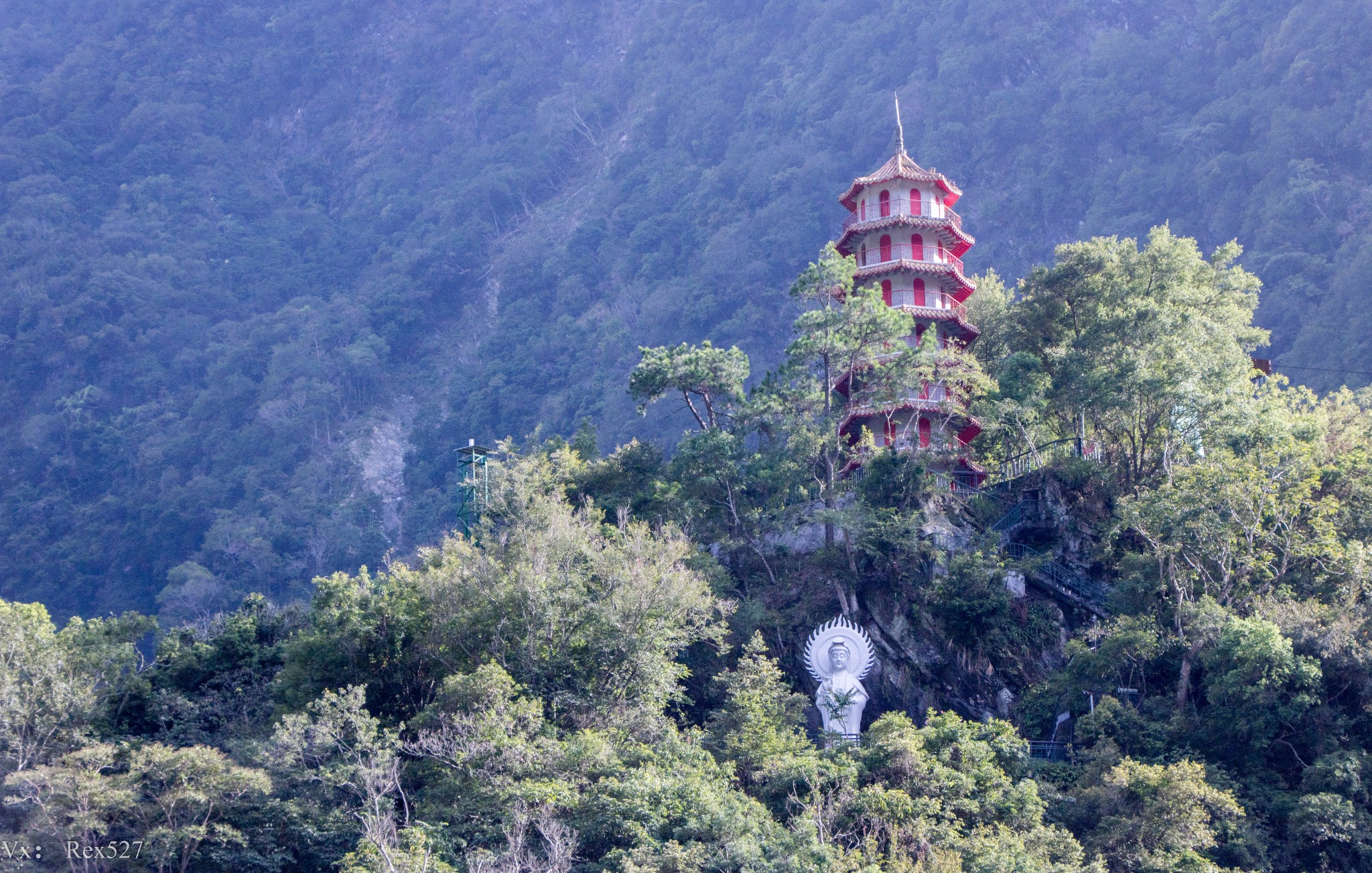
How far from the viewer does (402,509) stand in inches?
2623

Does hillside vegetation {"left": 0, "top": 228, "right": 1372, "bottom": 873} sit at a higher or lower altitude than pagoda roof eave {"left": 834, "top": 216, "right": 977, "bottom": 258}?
lower

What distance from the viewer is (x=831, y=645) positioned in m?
27.6

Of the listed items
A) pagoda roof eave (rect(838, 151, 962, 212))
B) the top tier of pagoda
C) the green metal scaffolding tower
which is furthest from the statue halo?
pagoda roof eave (rect(838, 151, 962, 212))

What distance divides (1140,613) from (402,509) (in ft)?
150

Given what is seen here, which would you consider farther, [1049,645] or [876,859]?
[1049,645]

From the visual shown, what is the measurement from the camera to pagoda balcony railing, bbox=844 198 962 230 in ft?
123

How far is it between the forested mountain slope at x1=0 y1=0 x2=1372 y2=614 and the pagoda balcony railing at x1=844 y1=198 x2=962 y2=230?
19.6 m

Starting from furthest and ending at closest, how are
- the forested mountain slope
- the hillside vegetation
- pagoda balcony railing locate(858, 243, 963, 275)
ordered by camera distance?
the forested mountain slope, pagoda balcony railing locate(858, 243, 963, 275), the hillside vegetation

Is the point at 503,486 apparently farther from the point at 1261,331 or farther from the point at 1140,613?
the point at 1261,331

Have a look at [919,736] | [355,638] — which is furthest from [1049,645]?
[355,638]

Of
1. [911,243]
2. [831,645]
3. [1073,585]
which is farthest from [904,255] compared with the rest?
[831,645]

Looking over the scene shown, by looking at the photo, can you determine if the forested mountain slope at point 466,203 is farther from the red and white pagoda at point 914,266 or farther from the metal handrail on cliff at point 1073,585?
the metal handrail on cliff at point 1073,585

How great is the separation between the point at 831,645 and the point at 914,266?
12.1 metres

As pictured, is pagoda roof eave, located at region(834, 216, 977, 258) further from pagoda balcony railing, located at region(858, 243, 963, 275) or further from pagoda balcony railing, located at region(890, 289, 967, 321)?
pagoda balcony railing, located at region(890, 289, 967, 321)
